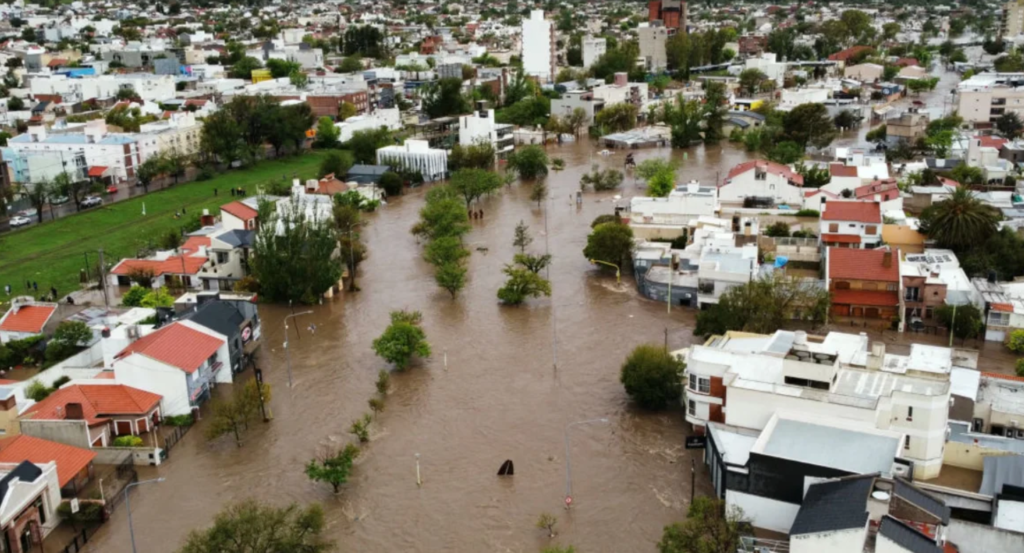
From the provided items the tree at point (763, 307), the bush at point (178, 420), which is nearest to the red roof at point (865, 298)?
the tree at point (763, 307)

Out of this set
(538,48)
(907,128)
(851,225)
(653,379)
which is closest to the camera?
(653,379)

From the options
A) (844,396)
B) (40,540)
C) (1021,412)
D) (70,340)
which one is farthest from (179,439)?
Result: (1021,412)

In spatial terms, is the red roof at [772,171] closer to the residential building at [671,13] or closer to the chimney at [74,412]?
the chimney at [74,412]

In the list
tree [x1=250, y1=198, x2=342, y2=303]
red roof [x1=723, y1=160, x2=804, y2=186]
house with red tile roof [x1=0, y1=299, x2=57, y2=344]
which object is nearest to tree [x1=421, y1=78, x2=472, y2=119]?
red roof [x1=723, y1=160, x2=804, y2=186]

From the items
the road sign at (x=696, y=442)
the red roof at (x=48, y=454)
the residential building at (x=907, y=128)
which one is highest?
the residential building at (x=907, y=128)

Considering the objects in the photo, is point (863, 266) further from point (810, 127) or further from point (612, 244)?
point (810, 127)

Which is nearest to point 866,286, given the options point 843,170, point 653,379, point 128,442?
point 653,379

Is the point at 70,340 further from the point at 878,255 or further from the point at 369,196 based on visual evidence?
the point at 878,255
